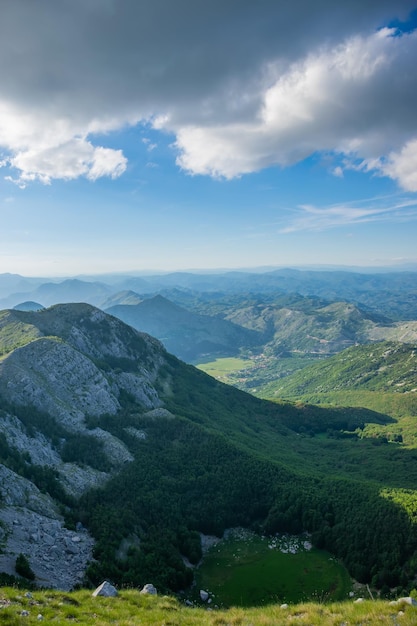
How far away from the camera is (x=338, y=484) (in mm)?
121562

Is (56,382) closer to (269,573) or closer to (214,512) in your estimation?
(214,512)

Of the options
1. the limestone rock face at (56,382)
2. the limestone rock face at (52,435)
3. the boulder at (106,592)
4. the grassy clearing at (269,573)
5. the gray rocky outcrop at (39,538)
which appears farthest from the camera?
the limestone rock face at (56,382)

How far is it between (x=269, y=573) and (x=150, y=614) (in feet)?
194

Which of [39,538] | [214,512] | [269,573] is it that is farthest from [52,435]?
[269,573]

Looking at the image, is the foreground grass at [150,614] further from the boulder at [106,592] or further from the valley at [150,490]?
the valley at [150,490]

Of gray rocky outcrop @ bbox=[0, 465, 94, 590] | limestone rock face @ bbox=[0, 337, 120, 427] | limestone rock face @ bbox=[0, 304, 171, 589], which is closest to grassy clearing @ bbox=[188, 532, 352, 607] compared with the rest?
gray rocky outcrop @ bbox=[0, 465, 94, 590]

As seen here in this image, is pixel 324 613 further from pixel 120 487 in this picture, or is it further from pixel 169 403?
pixel 169 403

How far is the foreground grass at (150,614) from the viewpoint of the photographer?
28.8m

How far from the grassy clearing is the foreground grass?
139ft

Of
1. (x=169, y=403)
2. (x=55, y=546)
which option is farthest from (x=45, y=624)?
(x=169, y=403)

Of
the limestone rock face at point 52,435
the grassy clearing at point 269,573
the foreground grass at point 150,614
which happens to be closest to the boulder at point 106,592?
the limestone rock face at point 52,435

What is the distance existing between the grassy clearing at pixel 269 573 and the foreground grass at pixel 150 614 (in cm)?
4228

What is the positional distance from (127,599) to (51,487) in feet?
210

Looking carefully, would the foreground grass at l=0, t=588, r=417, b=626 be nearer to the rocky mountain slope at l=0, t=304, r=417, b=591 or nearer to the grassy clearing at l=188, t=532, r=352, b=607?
the rocky mountain slope at l=0, t=304, r=417, b=591
